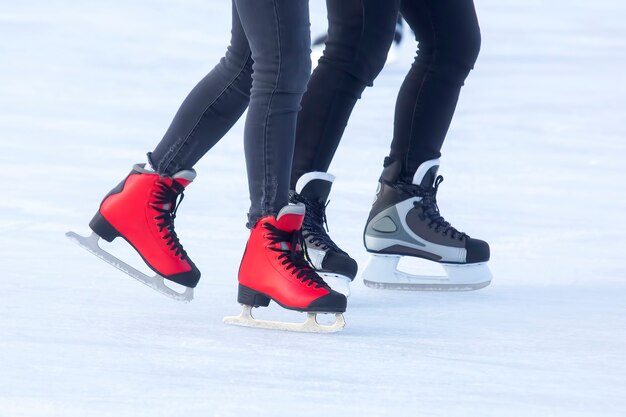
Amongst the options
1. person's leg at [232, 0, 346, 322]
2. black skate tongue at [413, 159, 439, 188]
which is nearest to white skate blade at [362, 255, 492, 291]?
black skate tongue at [413, 159, 439, 188]

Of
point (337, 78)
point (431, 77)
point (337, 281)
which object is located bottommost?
point (337, 281)

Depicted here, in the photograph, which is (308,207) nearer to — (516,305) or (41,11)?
(516,305)

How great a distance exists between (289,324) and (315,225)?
359 millimetres

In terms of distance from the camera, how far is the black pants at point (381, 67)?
8.00 ft

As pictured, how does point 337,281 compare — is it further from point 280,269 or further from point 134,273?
point 134,273

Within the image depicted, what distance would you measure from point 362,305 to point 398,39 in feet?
18.6

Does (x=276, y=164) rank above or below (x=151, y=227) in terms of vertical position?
above

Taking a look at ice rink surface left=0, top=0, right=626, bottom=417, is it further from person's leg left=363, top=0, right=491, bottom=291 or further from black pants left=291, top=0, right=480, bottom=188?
black pants left=291, top=0, right=480, bottom=188

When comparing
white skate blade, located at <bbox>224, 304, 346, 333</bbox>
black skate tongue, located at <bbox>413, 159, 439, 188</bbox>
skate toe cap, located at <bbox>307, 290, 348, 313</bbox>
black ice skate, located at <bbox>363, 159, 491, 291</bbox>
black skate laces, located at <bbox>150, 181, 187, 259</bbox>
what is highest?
black skate tongue, located at <bbox>413, 159, 439, 188</bbox>

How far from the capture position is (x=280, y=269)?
2197mm

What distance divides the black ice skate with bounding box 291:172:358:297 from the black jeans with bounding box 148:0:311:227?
0.73ft

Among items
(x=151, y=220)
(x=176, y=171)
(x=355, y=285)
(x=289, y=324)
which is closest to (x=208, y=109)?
(x=176, y=171)

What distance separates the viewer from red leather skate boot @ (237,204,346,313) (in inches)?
85.5

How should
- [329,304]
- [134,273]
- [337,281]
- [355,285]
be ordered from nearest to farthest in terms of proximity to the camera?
[329,304] → [134,273] → [337,281] → [355,285]
